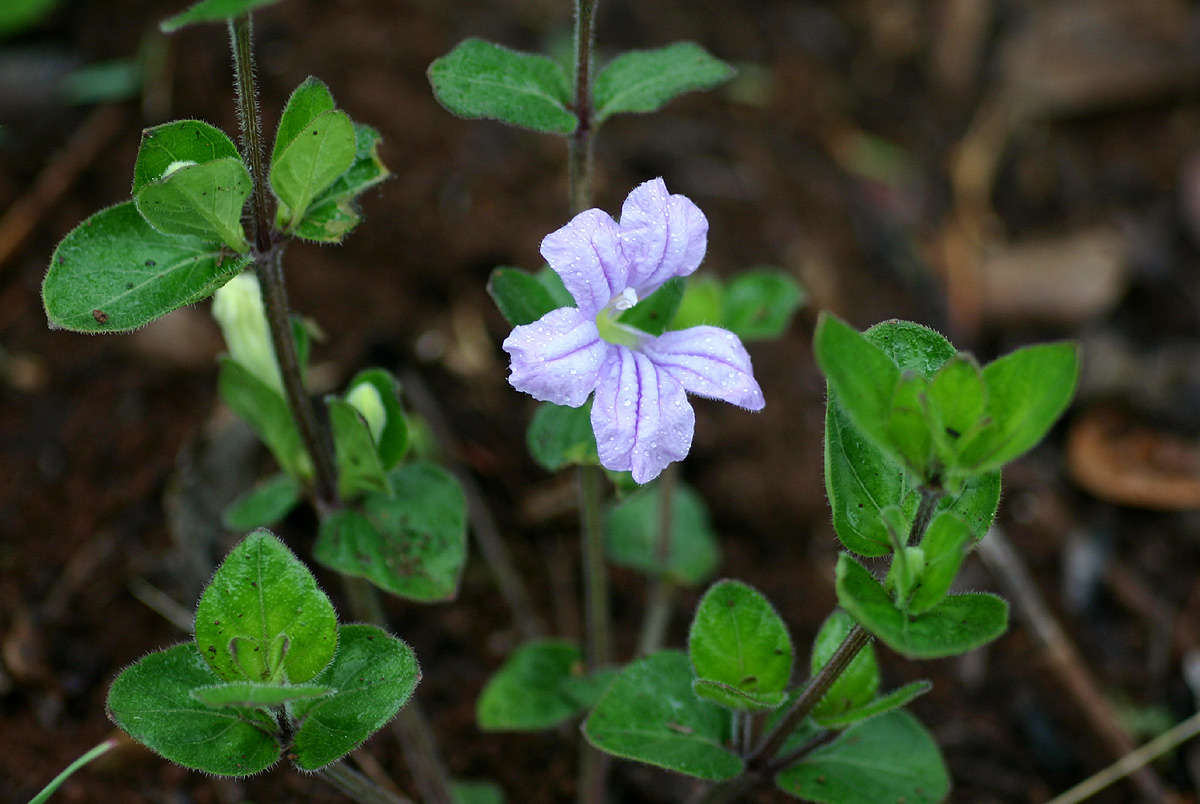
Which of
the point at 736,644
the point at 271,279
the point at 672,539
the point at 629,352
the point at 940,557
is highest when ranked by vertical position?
the point at 271,279

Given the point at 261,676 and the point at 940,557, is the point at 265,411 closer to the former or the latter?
the point at 261,676

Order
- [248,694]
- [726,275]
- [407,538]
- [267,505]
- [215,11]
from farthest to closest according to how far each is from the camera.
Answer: [726,275]
[267,505]
[407,538]
[248,694]
[215,11]

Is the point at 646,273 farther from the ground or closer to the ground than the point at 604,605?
farther from the ground

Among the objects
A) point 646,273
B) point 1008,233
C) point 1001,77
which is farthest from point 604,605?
point 1001,77

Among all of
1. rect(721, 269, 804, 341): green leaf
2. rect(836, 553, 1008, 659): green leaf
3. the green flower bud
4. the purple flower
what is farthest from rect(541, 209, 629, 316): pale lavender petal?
rect(721, 269, 804, 341): green leaf

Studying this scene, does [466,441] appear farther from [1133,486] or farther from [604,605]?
[1133,486]

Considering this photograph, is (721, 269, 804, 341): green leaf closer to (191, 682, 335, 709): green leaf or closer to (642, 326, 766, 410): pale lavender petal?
(642, 326, 766, 410): pale lavender petal

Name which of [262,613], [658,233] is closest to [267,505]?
[262,613]
